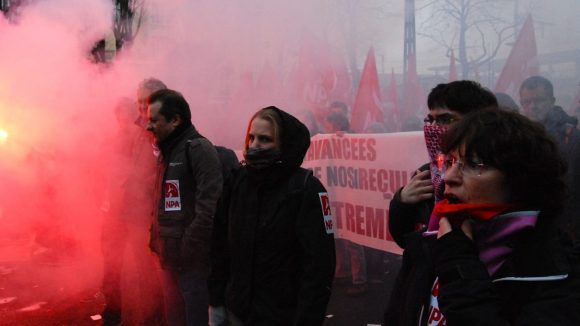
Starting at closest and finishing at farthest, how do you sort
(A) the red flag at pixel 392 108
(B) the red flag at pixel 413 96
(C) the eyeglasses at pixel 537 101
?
(C) the eyeglasses at pixel 537 101 < (A) the red flag at pixel 392 108 < (B) the red flag at pixel 413 96

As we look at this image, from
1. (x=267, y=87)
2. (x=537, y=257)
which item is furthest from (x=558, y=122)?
(x=267, y=87)

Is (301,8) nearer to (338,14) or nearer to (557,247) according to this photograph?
(338,14)

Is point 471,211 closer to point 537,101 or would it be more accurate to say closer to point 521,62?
point 537,101

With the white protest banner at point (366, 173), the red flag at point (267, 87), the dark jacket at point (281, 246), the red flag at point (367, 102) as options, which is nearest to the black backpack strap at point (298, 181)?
the dark jacket at point (281, 246)

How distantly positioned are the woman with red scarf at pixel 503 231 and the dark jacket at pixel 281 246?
35.5 inches

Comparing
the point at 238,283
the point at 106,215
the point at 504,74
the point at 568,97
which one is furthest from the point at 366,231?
the point at 568,97

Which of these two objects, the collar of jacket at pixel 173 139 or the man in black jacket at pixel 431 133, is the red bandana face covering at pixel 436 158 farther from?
the collar of jacket at pixel 173 139

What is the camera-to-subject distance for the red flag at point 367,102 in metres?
7.48

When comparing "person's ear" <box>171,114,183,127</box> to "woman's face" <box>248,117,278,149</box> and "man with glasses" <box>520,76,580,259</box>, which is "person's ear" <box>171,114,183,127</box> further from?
"man with glasses" <box>520,76,580,259</box>

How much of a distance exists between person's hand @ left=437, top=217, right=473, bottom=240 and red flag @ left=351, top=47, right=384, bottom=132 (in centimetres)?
609

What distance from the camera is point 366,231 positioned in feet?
16.0

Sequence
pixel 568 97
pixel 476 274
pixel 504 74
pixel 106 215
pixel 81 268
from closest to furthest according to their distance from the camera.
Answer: pixel 476 274
pixel 106 215
pixel 81 268
pixel 504 74
pixel 568 97

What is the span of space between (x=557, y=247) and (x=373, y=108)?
6.29 metres

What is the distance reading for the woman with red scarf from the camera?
4.09ft
